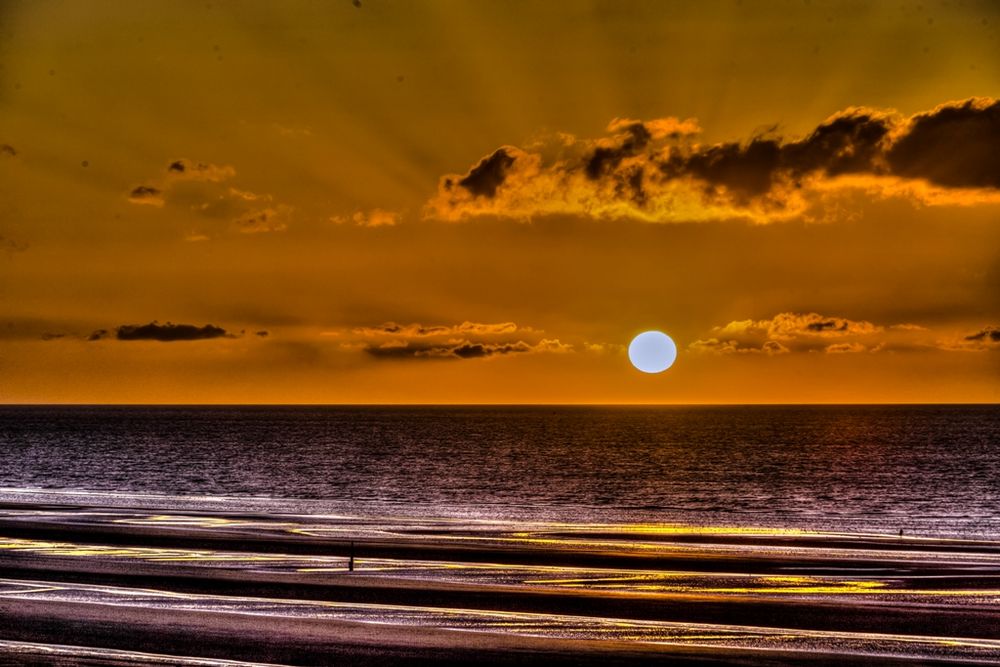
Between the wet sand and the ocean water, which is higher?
the ocean water

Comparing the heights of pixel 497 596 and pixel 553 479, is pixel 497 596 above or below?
below

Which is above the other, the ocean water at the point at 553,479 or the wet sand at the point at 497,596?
the ocean water at the point at 553,479

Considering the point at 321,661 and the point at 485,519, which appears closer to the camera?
the point at 321,661

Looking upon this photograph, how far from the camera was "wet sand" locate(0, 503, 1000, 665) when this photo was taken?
16422 millimetres

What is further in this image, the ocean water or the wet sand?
the ocean water

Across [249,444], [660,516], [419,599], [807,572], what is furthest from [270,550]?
[249,444]

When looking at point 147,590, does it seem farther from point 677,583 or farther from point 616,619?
point 677,583

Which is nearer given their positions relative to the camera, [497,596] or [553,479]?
→ [497,596]

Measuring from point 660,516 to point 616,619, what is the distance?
31589 mm

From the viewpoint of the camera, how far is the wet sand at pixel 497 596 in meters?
16.4

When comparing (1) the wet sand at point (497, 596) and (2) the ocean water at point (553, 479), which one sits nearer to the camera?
(1) the wet sand at point (497, 596)

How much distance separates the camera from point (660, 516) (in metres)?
49.6

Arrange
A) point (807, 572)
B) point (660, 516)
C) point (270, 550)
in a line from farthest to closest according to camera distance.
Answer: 1. point (660, 516)
2. point (270, 550)
3. point (807, 572)

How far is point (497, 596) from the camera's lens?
20922mm
